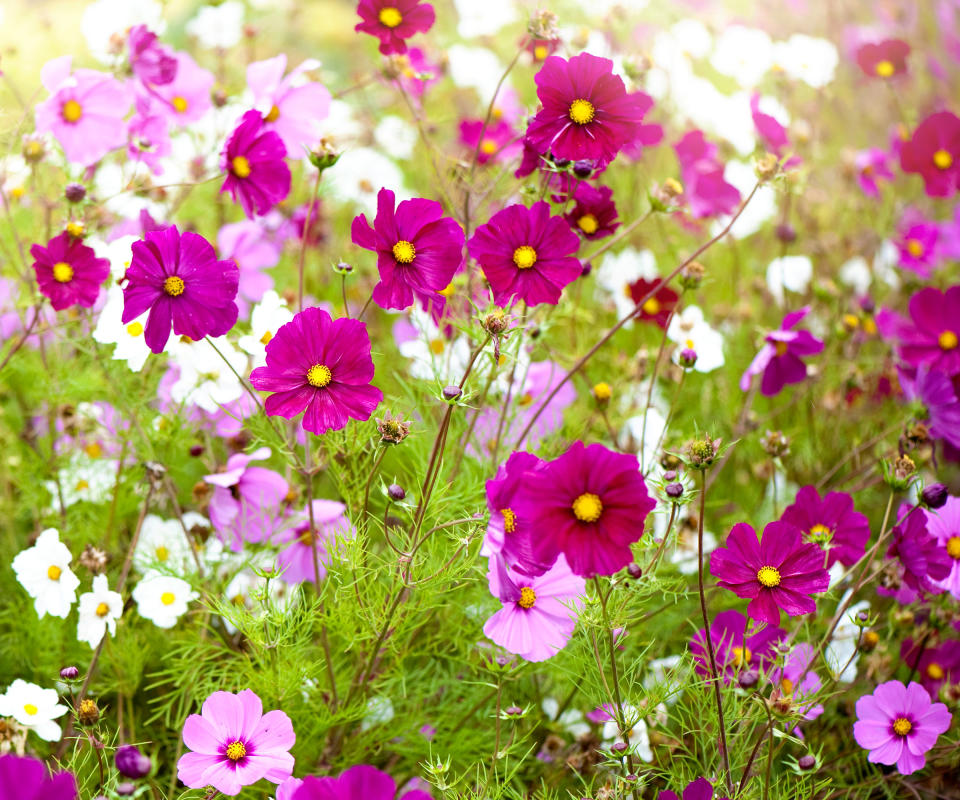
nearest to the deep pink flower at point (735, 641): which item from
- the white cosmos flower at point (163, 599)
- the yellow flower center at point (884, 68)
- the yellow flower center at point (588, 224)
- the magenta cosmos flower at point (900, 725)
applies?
the magenta cosmos flower at point (900, 725)

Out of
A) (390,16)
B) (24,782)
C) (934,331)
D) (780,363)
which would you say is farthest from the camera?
(934,331)

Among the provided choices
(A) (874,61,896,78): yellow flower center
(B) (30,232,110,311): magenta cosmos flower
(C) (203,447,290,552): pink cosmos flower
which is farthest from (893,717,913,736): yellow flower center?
(A) (874,61,896,78): yellow flower center

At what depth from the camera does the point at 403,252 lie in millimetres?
809

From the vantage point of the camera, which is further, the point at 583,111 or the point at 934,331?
the point at 934,331

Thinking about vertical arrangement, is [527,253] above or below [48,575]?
above

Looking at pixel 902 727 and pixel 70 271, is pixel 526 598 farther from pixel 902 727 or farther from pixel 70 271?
pixel 70 271

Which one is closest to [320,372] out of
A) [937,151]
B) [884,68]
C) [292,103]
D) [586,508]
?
[586,508]

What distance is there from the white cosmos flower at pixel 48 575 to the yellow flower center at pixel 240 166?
417mm

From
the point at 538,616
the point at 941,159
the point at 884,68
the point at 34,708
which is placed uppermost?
the point at 884,68

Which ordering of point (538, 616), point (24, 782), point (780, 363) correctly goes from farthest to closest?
1. point (780, 363)
2. point (538, 616)
3. point (24, 782)

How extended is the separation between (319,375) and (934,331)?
3.10ft

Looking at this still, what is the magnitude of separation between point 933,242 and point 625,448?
0.70 meters

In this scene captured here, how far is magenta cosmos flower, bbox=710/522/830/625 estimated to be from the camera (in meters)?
0.81

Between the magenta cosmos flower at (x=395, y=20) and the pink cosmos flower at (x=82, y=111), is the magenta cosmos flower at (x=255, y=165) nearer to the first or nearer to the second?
the magenta cosmos flower at (x=395, y=20)
